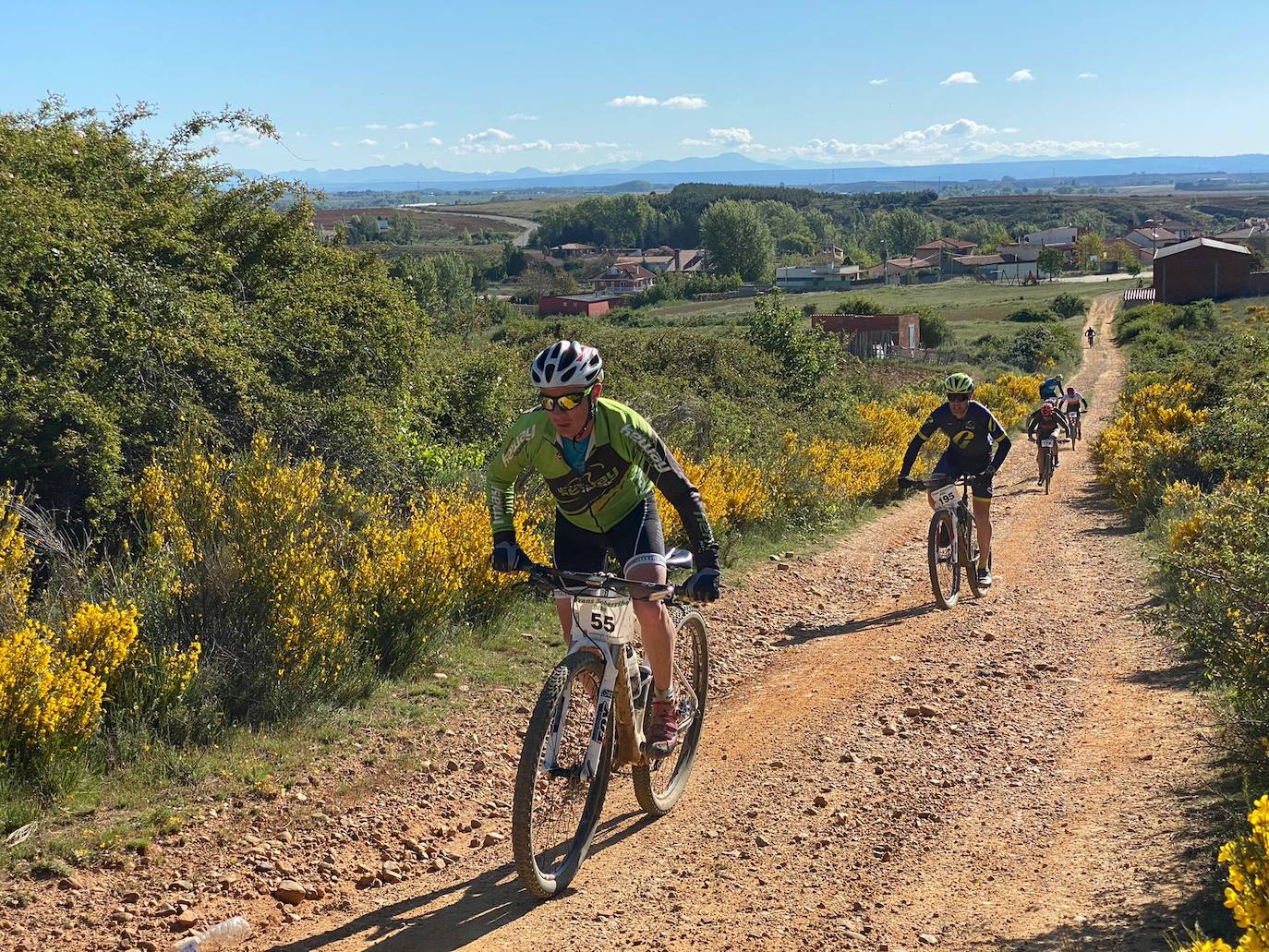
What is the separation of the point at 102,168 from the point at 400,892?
29.5 ft

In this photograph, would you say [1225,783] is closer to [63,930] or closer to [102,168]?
[63,930]

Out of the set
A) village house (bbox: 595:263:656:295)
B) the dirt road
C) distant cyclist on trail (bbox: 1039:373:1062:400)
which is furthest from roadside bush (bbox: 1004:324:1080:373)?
village house (bbox: 595:263:656:295)

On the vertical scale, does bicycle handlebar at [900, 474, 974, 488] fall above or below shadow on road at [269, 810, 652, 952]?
above

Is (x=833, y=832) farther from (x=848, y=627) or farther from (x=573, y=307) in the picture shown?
(x=573, y=307)

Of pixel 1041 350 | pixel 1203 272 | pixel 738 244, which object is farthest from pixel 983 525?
pixel 738 244

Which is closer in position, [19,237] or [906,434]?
[19,237]

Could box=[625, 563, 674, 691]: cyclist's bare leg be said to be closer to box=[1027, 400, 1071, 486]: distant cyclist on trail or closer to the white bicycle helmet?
the white bicycle helmet

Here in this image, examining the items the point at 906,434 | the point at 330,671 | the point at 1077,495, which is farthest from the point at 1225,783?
the point at 906,434

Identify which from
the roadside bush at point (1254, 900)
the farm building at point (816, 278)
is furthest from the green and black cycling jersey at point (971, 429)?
the farm building at point (816, 278)

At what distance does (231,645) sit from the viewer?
252 inches

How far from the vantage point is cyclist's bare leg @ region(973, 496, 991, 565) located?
36.5 ft

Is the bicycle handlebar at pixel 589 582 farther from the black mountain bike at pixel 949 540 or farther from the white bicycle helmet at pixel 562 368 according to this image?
the black mountain bike at pixel 949 540

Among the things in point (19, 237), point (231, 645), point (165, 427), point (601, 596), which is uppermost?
point (19, 237)

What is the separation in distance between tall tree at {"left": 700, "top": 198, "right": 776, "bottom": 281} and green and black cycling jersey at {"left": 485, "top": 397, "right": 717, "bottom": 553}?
161 m
